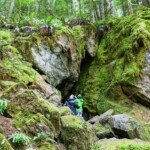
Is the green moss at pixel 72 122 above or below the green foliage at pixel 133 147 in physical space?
above

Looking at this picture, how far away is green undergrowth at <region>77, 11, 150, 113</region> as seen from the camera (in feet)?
62.4

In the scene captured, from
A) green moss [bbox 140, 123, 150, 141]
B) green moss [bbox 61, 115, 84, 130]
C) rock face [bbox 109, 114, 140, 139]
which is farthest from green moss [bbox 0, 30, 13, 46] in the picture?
green moss [bbox 140, 123, 150, 141]

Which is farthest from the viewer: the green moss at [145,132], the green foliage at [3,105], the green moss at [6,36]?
the green moss at [6,36]

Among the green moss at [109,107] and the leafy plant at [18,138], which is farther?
the green moss at [109,107]

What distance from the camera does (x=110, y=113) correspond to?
17547mm

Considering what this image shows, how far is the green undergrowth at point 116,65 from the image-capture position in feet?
62.4

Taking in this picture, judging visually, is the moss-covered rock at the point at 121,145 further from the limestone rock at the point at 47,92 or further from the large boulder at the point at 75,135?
the limestone rock at the point at 47,92

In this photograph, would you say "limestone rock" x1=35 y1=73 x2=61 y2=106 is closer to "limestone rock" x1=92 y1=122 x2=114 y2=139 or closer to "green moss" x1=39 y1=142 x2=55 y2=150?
"limestone rock" x1=92 y1=122 x2=114 y2=139

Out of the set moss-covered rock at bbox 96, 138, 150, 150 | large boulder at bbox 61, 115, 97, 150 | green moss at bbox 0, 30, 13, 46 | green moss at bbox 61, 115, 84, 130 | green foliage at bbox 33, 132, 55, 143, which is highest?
green moss at bbox 0, 30, 13, 46

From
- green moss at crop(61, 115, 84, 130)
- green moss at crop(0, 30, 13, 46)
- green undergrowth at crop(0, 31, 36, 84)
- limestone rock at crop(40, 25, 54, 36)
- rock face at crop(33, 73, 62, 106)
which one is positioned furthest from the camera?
limestone rock at crop(40, 25, 54, 36)

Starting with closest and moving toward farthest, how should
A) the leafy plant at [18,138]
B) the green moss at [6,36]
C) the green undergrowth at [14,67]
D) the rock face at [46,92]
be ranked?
the leafy plant at [18,138]
the green undergrowth at [14,67]
the rock face at [46,92]
the green moss at [6,36]

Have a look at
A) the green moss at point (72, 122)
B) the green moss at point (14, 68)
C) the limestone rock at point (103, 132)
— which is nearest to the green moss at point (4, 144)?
the green moss at point (72, 122)

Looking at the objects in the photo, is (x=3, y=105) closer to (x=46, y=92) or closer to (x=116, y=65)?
(x=46, y=92)

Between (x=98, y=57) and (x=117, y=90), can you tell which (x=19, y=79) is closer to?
(x=117, y=90)
